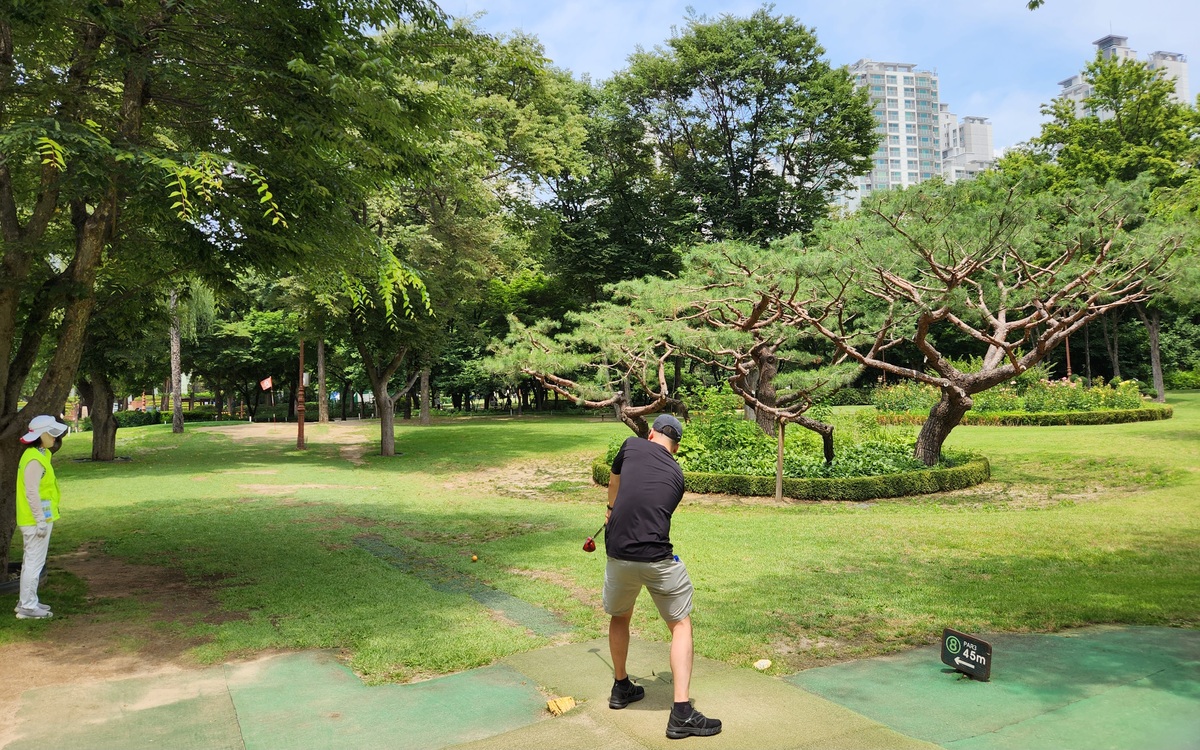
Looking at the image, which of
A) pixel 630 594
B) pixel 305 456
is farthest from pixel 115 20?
pixel 305 456

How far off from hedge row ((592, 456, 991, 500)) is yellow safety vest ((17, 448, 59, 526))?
1105cm

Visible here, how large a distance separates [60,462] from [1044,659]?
84.6ft

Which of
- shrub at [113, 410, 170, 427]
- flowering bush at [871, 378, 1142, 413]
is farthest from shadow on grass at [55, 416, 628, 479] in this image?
shrub at [113, 410, 170, 427]

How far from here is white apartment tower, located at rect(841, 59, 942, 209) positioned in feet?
601

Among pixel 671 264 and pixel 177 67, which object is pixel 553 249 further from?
pixel 177 67

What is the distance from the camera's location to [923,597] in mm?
7043

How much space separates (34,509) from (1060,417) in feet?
86.9

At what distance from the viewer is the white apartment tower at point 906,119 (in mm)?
183125

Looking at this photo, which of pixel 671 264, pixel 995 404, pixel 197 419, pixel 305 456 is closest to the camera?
pixel 305 456

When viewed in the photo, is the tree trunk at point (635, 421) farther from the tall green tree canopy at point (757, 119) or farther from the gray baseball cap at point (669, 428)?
the tall green tree canopy at point (757, 119)

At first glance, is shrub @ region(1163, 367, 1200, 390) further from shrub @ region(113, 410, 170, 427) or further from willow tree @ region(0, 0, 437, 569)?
shrub @ region(113, 410, 170, 427)

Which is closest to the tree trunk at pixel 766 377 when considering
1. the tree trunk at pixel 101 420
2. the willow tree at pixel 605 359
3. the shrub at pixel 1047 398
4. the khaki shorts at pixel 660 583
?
the willow tree at pixel 605 359

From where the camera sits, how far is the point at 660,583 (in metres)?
4.35

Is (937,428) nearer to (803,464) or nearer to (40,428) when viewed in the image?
(803,464)
